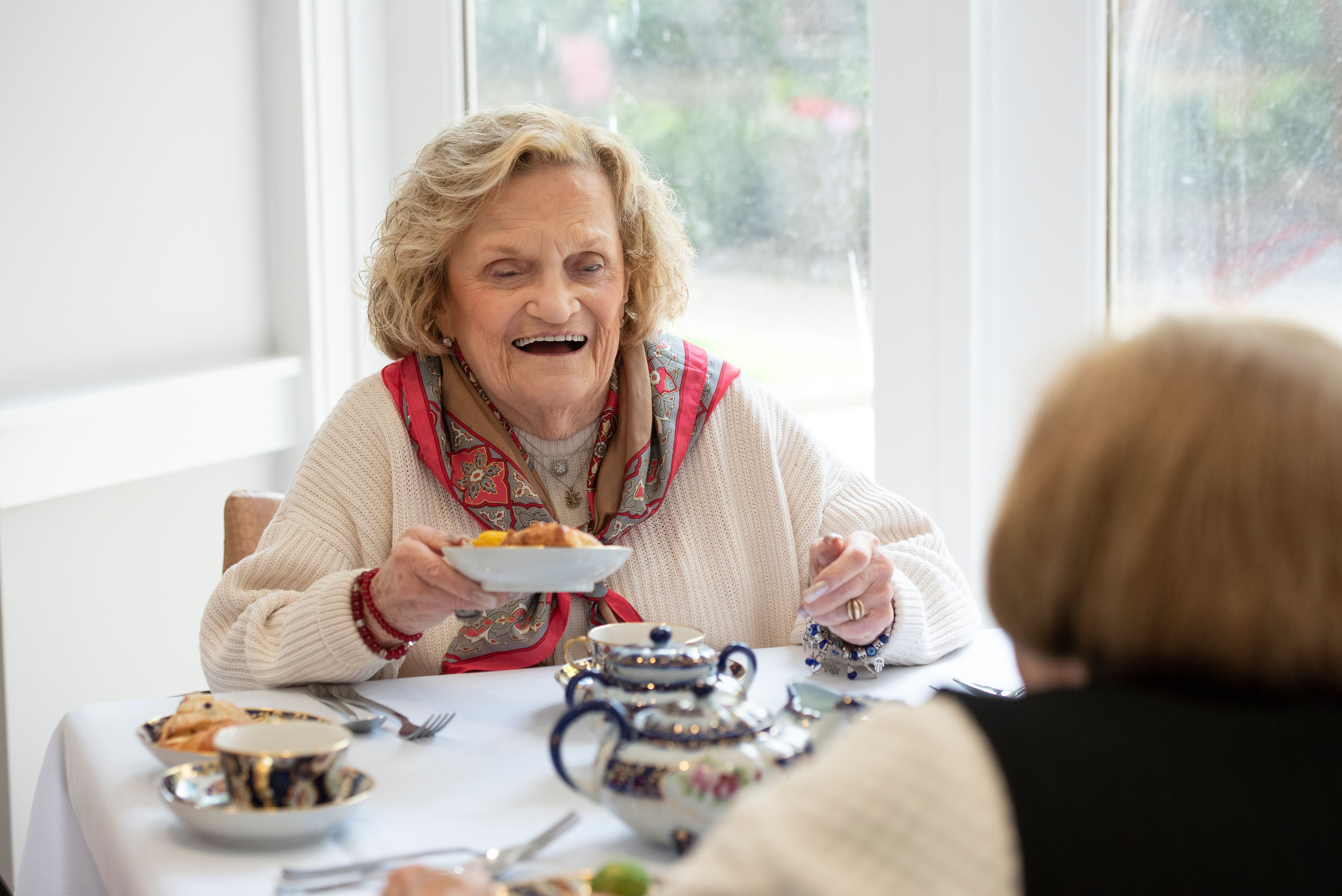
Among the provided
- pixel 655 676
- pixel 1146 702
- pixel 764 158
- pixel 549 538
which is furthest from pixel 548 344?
pixel 1146 702

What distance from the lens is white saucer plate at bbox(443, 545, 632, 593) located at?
1312 mm

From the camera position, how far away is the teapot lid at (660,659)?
112cm

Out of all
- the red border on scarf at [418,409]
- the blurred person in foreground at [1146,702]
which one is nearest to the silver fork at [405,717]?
the red border on scarf at [418,409]

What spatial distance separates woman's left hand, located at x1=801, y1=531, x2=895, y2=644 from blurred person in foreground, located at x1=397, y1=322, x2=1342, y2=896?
0.81 m

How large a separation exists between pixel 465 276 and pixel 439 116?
1.55 metres

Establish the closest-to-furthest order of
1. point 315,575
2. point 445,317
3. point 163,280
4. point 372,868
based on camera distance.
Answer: point 372,868
point 315,575
point 445,317
point 163,280

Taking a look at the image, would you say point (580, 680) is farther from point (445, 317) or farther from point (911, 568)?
point (445, 317)

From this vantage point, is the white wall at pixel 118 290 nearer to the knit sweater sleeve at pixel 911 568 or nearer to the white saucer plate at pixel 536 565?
the white saucer plate at pixel 536 565

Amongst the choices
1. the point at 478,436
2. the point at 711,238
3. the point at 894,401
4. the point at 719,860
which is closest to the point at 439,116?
the point at 711,238

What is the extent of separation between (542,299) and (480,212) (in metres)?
0.17

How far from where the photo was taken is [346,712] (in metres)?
1.42

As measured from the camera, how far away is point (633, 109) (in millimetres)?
3084

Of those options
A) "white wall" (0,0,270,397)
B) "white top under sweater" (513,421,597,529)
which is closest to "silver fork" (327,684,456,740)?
"white top under sweater" (513,421,597,529)

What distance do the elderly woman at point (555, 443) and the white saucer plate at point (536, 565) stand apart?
339mm
